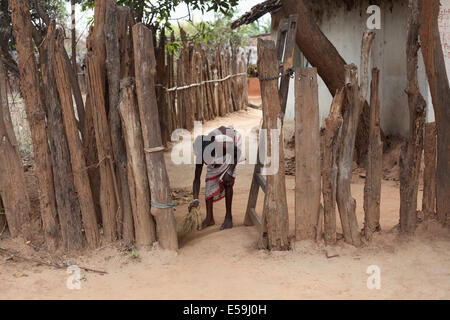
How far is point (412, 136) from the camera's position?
3.63 metres

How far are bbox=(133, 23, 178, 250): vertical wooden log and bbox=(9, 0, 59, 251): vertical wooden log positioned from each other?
79 cm

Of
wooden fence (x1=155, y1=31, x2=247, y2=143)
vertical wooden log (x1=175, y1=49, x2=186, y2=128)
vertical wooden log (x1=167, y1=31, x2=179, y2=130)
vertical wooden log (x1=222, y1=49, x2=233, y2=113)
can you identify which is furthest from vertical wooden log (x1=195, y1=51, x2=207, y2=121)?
vertical wooden log (x1=222, y1=49, x2=233, y2=113)

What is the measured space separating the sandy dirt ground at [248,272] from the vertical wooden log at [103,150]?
219 millimetres

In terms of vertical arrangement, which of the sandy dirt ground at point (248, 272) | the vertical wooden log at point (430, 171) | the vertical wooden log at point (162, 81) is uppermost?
the vertical wooden log at point (162, 81)

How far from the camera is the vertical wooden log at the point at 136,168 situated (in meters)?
3.75

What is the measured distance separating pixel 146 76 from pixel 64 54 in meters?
0.67

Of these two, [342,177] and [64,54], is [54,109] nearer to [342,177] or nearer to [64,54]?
[64,54]

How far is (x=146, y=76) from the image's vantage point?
374cm

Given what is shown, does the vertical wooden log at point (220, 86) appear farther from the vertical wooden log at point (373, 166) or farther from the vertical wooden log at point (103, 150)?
the vertical wooden log at point (373, 166)

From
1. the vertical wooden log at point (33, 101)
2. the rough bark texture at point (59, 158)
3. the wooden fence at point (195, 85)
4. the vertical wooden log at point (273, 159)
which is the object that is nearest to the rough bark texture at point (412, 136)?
the vertical wooden log at point (273, 159)

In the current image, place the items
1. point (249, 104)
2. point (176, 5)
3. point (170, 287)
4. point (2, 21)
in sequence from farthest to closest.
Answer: point (249, 104)
point (176, 5)
point (2, 21)
point (170, 287)

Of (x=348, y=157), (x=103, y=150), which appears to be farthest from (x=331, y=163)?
(x=103, y=150)

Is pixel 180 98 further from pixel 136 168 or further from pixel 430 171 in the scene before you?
pixel 430 171

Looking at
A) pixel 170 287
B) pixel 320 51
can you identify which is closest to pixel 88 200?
pixel 170 287
